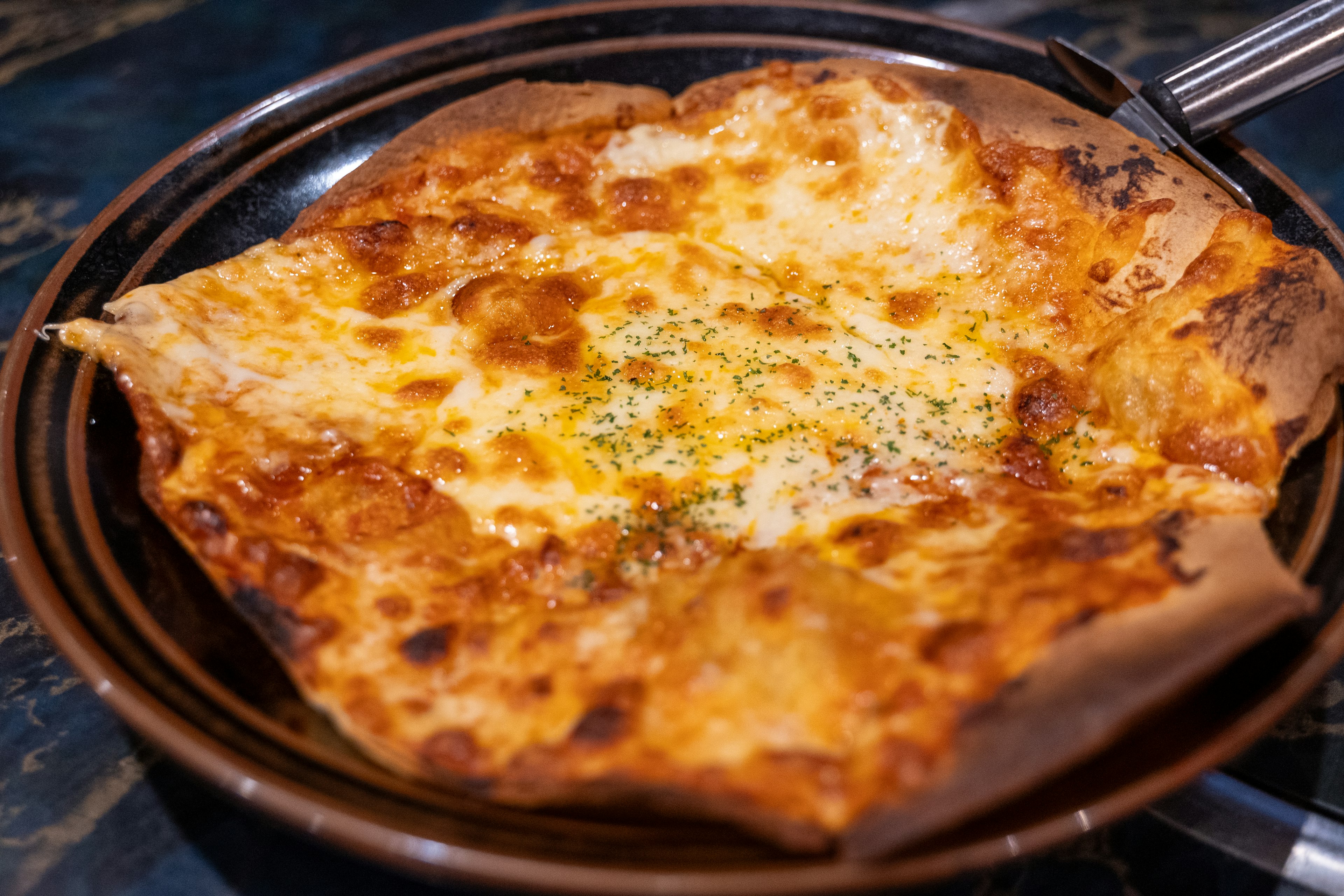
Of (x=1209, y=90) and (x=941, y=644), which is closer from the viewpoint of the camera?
(x=941, y=644)

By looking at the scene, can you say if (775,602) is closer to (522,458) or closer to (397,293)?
(522,458)

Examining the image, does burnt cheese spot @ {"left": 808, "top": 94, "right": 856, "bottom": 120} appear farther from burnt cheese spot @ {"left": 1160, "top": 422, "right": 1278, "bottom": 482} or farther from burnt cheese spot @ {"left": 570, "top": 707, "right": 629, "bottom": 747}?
burnt cheese spot @ {"left": 570, "top": 707, "right": 629, "bottom": 747}

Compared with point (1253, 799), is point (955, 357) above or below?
above

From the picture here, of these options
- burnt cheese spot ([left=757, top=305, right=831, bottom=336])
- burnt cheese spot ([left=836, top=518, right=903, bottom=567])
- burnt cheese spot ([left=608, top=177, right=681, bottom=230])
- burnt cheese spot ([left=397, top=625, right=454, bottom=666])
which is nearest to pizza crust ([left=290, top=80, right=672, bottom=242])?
burnt cheese spot ([left=608, top=177, right=681, bottom=230])

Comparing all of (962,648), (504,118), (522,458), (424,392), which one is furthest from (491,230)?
(962,648)

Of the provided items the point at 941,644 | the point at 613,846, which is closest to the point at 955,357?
the point at 941,644

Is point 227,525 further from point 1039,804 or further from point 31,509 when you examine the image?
point 1039,804

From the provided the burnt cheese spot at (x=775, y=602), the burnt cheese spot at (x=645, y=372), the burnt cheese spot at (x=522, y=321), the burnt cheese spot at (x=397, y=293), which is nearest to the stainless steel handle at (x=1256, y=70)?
the burnt cheese spot at (x=645, y=372)
